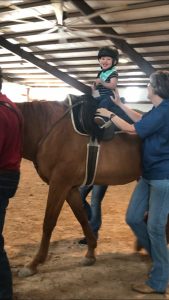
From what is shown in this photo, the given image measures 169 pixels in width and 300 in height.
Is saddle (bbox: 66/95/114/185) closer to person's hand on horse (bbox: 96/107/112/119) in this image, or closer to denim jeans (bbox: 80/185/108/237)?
person's hand on horse (bbox: 96/107/112/119)

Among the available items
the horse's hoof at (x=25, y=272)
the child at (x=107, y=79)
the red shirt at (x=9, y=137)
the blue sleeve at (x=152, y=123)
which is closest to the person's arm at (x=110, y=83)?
the child at (x=107, y=79)

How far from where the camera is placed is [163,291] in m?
2.73

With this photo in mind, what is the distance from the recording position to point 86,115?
10.1 ft

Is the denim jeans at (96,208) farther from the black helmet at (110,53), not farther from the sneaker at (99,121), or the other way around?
the black helmet at (110,53)

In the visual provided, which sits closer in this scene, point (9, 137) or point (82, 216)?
point (9, 137)

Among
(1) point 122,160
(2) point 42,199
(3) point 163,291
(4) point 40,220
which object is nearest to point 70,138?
(1) point 122,160

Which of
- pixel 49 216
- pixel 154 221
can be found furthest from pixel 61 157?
pixel 154 221

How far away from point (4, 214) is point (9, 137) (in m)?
0.53

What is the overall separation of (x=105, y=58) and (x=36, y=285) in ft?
7.25

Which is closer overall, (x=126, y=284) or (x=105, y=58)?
(x=126, y=284)

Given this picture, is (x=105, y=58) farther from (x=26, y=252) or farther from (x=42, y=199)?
(x=42, y=199)

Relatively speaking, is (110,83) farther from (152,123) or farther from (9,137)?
(9,137)

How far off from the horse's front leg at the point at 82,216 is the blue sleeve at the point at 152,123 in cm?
103

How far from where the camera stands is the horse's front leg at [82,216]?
331 cm
